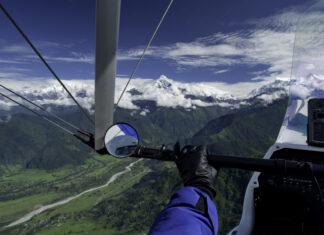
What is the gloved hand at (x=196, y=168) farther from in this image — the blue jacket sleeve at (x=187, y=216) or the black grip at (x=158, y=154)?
the blue jacket sleeve at (x=187, y=216)

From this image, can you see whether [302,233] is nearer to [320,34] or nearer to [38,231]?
[320,34]

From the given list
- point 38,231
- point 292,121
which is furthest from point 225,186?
point 292,121

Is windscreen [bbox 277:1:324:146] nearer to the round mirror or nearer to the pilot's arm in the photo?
the pilot's arm

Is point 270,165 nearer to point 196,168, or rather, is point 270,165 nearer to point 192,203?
point 196,168

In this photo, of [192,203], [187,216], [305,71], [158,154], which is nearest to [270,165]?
[192,203]

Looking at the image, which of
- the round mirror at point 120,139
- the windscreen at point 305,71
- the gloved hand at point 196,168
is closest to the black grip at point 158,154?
the gloved hand at point 196,168

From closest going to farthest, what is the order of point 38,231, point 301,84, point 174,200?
point 174,200 → point 301,84 → point 38,231
